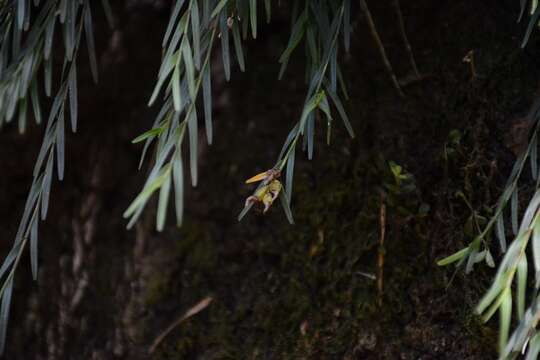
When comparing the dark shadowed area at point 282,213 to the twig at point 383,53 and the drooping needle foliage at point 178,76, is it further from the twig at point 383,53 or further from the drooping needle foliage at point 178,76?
the drooping needle foliage at point 178,76

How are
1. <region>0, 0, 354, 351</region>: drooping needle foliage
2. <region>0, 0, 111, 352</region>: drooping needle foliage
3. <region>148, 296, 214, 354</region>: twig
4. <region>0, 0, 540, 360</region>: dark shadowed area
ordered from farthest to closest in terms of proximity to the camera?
<region>148, 296, 214, 354</region>: twig, <region>0, 0, 540, 360</region>: dark shadowed area, <region>0, 0, 111, 352</region>: drooping needle foliage, <region>0, 0, 354, 351</region>: drooping needle foliage

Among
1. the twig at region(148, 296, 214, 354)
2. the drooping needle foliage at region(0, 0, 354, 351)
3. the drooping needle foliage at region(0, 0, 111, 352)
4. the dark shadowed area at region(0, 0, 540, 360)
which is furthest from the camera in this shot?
the twig at region(148, 296, 214, 354)

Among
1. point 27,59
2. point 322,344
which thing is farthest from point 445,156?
point 27,59

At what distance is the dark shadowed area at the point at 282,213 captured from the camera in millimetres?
1123

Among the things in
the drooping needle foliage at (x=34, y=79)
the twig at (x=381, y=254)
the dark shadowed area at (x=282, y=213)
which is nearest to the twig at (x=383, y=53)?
the dark shadowed area at (x=282, y=213)

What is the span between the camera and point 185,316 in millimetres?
1283

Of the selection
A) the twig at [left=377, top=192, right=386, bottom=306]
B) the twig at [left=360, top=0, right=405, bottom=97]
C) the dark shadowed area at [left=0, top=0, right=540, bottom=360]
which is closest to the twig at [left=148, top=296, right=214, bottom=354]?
the dark shadowed area at [left=0, top=0, right=540, bottom=360]

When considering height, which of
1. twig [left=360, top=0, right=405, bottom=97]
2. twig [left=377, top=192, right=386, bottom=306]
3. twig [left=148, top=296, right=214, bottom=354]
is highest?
twig [left=360, top=0, right=405, bottom=97]

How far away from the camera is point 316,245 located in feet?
4.04

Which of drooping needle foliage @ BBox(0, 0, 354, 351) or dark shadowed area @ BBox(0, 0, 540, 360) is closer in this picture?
drooping needle foliage @ BBox(0, 0, 354, 351)

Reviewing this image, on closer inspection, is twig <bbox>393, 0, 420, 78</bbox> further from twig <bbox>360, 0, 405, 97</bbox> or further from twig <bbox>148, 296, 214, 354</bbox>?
twig <bbox>148, 296, 214, 354</bbox>

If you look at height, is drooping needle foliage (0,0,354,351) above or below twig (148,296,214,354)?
above

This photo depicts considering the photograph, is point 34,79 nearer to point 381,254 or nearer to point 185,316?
point 185,316

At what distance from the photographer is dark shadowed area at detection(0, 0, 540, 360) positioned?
1.12 metres
